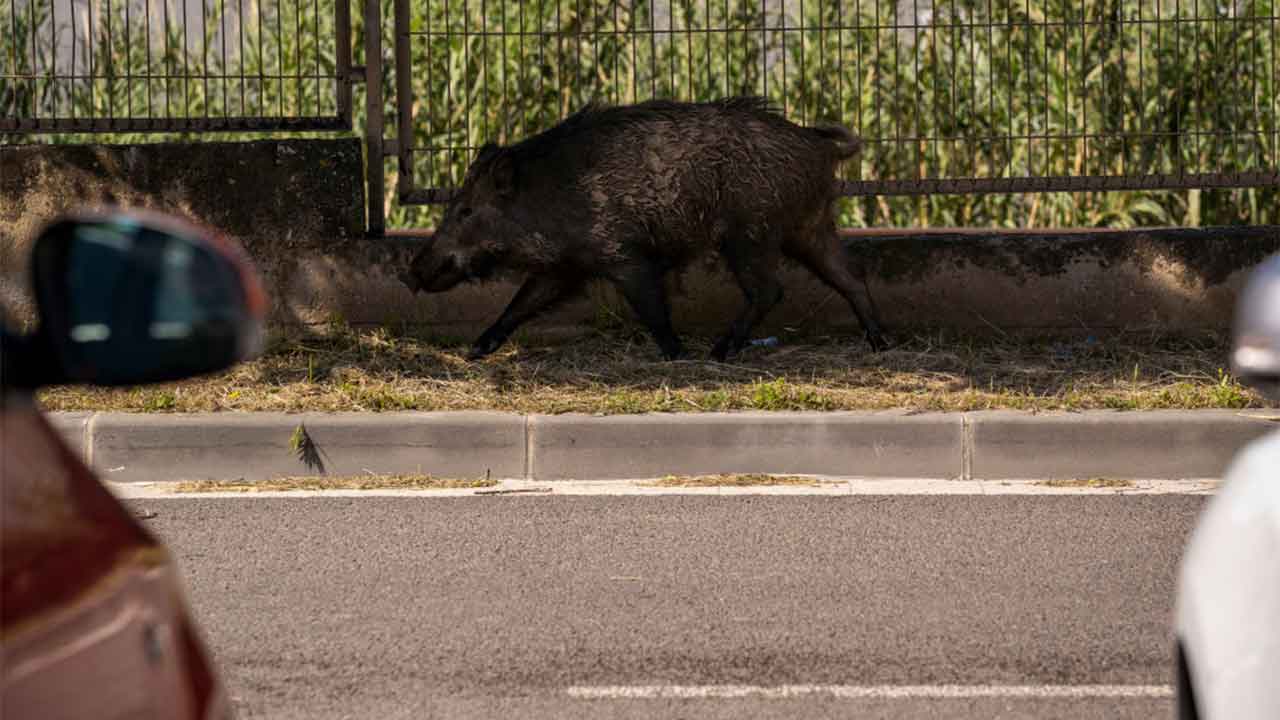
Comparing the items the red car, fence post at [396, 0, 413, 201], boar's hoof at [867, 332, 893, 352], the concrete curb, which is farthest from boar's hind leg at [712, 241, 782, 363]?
the red car

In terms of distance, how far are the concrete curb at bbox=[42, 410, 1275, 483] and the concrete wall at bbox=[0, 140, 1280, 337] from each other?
185 cm

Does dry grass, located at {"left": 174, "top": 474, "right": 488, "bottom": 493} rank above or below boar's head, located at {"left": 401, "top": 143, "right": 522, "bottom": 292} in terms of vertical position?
below

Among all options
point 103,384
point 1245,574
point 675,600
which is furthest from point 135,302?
point 675,600

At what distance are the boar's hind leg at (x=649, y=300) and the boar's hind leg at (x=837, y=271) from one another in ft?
2.36

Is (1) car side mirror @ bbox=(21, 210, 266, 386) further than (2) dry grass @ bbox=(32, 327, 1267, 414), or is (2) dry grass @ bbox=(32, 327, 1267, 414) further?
(2) dry grass @ bbox=(32, 327, 1267, 414)

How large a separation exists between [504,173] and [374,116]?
1001 mm

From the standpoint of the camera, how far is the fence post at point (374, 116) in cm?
948

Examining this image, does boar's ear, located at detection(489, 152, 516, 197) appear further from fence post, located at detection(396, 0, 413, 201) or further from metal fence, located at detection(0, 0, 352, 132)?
metal fence, located at detection(0, 0, 352, 132)

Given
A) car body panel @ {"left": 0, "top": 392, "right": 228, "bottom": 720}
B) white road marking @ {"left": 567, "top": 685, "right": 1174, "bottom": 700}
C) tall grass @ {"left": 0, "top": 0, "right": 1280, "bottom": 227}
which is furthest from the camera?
tall grass @ {"left": 0, "top": 0, "right": 1280, "bottom": 227}

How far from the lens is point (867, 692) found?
435 cm

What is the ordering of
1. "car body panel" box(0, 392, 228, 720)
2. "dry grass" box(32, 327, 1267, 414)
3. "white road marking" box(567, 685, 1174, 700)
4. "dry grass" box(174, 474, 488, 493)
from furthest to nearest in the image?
"dry grass" box(32, 327, 1267, 414), "dry grass" box(174, 474, 488, 493), "white road marking" box(567, 685, 1174, 700), "car body panel" box(0, 392, 228, 720)

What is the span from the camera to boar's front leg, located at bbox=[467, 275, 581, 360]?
356 inches

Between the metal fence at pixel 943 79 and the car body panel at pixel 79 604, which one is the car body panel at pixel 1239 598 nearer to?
the car body panel at pixel 79 604

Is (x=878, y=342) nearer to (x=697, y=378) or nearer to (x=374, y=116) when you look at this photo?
(x=697, y=378)
